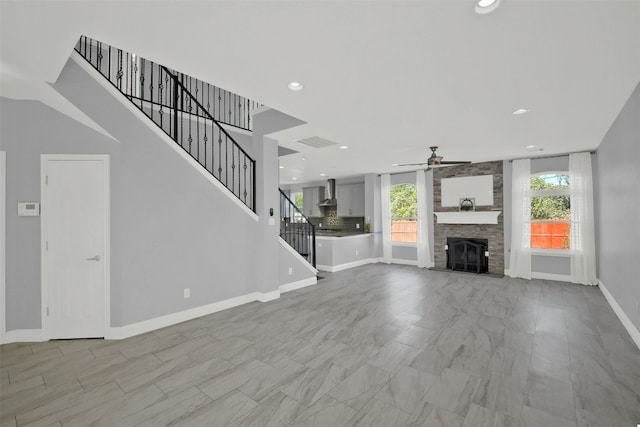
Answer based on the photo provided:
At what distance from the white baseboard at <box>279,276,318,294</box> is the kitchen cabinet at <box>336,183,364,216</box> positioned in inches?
159

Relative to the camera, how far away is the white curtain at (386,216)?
8.67m

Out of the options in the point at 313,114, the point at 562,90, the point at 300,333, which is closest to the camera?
the point at 562,90

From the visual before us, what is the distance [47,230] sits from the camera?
3.24 meters

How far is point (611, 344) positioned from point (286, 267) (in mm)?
4549

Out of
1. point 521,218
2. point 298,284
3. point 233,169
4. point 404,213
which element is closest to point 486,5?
point 233,169

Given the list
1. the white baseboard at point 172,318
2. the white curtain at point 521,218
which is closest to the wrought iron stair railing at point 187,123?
the white baseboard at point 172,318

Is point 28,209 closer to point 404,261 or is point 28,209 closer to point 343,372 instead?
point 343,372

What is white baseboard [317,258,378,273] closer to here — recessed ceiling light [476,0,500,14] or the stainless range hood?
the stainless range hood

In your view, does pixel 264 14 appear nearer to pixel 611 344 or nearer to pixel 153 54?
pixel 153 54

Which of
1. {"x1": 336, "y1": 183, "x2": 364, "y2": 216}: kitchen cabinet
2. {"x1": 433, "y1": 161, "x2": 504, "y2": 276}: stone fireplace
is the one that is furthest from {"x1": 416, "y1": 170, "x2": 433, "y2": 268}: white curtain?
{"x1": 336, "y1": 183, "x2": 364, "y2": 216}: kitchen cabinet

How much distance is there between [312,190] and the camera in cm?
1100

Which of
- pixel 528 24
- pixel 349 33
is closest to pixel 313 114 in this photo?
pixel 349 33

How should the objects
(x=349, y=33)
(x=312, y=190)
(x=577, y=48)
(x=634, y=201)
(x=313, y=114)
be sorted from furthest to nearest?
(x=312, y=190), (x=313, y=114), (x=634, y=201), (x=577, y=48), (x=349, y=33)

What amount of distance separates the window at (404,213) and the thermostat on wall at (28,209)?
25.4 feet
